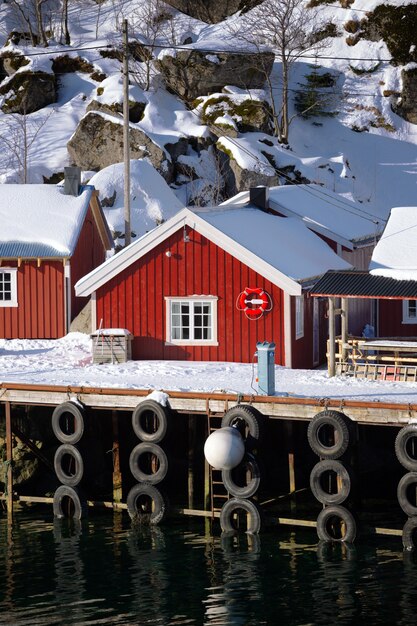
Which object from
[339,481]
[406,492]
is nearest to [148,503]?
[339,481]

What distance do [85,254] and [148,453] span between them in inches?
584

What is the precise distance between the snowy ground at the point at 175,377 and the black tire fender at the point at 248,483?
2.01 meters

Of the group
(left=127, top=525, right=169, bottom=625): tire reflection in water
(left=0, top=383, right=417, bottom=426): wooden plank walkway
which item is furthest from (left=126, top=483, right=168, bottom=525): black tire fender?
(left=0, top=383, right=417, bottom=426): wooden plank walkway

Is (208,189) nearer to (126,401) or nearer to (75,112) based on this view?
(75,112)

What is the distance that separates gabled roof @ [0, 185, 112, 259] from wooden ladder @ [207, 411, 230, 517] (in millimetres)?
12185

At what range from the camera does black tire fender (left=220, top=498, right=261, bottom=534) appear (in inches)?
902

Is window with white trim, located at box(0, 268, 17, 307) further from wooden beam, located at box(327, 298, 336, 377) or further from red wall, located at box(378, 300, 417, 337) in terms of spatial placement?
wooden beam, located at box(327, 298, 336, 377)

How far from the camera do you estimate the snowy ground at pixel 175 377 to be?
990 inches

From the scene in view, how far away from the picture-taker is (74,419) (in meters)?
24.8

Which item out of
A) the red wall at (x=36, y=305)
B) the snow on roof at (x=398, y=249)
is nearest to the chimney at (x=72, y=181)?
the red wall at (x=36, y=305)

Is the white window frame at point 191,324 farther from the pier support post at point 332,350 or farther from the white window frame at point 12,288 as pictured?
the white window frame at point 12,288

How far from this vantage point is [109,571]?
20812 millimetres

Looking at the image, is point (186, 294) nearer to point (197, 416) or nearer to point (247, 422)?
point (197, 416)

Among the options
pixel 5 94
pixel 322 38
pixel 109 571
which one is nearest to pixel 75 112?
pixel 5 94
